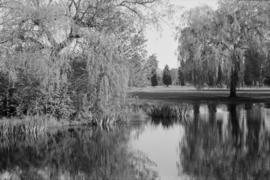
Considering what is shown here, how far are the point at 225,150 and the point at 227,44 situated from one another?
2077 centimetres

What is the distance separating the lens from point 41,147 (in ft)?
38.0

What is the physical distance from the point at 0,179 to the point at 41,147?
3.62m

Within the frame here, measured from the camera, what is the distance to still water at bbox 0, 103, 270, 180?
27.5ft

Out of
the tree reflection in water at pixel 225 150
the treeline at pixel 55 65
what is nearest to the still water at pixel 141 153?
the tree reflection in water at pixel 225 150

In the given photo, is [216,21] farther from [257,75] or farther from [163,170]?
[163,170]

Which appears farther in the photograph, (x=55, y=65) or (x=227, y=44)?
(x=227, y=44)

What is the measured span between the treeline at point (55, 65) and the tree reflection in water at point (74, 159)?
2.94 metres

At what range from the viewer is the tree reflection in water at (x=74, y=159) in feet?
27.4

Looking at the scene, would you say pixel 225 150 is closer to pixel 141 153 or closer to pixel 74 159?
pixel 141 153

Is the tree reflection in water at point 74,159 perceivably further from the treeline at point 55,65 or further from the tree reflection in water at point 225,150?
the treeline at point 55,65

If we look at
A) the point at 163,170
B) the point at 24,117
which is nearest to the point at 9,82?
the point at 24,117

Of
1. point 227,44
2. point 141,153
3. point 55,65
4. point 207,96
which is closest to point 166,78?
point 207,96

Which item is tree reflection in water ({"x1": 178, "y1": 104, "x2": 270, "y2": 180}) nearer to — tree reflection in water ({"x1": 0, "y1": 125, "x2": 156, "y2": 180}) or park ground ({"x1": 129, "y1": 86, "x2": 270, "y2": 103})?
tree reflection in water ({"x1": 0, "y1": 125, "x2": 156, "y2": 180})

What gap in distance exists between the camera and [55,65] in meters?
15.6
